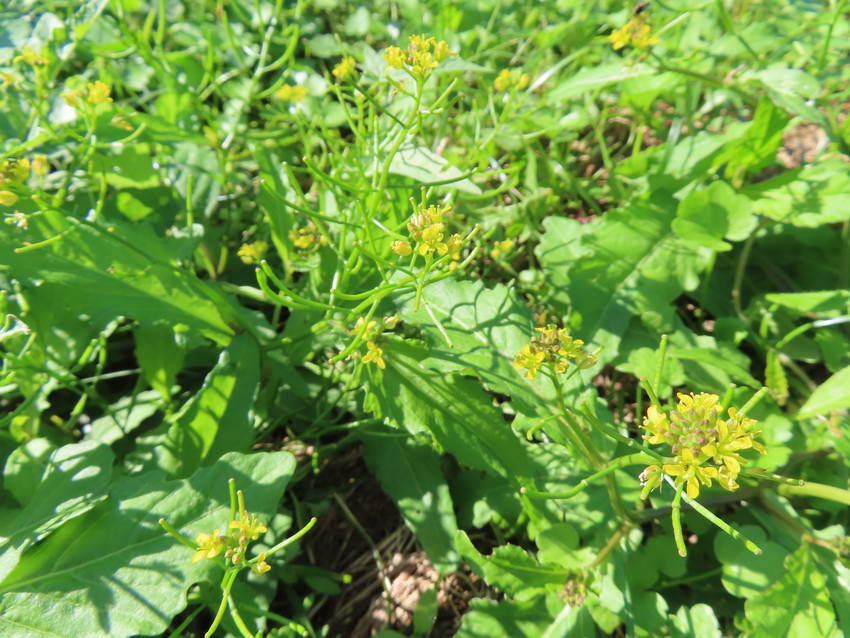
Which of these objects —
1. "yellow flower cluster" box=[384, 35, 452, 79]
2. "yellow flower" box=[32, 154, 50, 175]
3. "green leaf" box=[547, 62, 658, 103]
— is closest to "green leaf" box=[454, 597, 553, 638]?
"yellow flower cluster" box=[384, 35, 452, 79]

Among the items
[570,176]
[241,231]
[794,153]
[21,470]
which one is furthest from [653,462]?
[794,153]

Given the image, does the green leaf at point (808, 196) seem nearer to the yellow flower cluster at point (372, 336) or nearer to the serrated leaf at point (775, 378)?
the serrated leaf at point (775, 378)

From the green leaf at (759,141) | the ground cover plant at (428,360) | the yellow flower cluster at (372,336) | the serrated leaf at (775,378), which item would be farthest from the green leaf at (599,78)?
the yellow flower cluster at (372,336)

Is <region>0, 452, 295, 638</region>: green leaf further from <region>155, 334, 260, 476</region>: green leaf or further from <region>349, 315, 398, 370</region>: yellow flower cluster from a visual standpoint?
<region>349, 315, 398, 370</region>: yellow flower cluster

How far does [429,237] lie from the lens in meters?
1.15

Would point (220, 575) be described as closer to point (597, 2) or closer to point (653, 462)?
point (653, 462)

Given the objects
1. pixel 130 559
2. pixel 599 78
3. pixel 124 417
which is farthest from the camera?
pixel 599 78

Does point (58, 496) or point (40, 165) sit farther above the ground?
point (40, 165)

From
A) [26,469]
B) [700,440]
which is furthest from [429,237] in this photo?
[26,469]

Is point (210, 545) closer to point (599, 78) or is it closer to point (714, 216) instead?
point (714, 216)

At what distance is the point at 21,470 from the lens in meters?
1.49

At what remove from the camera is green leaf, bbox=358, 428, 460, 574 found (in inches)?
61.4

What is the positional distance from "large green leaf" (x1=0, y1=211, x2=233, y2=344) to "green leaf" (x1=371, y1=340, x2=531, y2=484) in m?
0.54

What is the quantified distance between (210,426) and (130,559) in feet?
1.13
